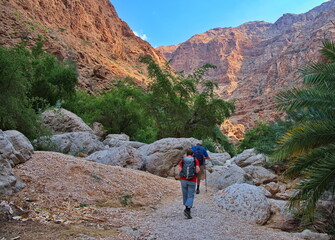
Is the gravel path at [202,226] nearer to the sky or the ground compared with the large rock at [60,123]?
nearer to the ground

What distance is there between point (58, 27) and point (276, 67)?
2456 inches

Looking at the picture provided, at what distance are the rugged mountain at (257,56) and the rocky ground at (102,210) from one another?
31.5 meters

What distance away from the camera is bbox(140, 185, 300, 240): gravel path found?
4.58m

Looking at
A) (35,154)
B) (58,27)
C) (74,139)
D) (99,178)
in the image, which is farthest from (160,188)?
(58,27)

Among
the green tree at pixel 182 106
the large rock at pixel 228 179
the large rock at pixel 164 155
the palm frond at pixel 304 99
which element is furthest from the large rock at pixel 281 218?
the green tree at pixel 182 106

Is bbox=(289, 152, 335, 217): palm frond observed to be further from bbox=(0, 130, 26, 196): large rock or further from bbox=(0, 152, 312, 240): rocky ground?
bbox=(0, 130, 26, 196): large rock

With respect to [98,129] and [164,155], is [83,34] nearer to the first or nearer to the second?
[98,129]

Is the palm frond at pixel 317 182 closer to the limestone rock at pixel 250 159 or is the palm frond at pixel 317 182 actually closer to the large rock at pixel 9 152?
the large rock at pixel 9 152

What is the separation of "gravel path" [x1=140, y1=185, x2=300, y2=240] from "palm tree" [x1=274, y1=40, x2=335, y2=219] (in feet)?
3.06

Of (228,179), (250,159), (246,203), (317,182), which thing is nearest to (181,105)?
(250,159)

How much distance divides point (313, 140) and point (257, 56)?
14523 cm

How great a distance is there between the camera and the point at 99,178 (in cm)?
695

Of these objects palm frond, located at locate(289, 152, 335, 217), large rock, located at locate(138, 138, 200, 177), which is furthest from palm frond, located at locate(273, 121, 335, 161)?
large rock, located at locate(138, 138, 200, 177)

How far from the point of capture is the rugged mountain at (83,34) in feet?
123
